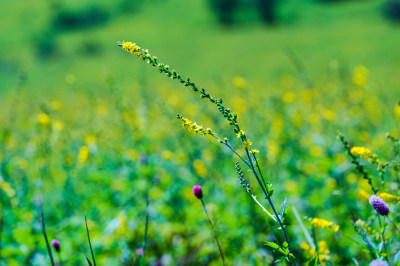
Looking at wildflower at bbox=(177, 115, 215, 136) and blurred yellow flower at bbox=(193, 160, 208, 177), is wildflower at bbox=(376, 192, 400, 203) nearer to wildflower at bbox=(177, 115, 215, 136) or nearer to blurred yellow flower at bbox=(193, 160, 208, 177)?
wildflower at bbox=(177, 115, 215, 136)

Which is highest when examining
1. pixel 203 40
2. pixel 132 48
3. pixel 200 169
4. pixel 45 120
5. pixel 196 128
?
pixel 132 48

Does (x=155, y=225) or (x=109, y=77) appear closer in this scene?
(x=155, y=225)

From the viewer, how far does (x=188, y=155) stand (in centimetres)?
381

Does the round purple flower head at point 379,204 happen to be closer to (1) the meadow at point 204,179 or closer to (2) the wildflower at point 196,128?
(1) the meadow at point 204,179

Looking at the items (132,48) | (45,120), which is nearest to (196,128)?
(132,48)

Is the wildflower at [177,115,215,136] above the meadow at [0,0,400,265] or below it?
above

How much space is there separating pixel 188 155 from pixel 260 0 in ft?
114

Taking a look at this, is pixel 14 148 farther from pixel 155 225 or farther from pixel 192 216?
pixel 192 216

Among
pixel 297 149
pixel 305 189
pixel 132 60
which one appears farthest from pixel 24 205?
pixel 132 60

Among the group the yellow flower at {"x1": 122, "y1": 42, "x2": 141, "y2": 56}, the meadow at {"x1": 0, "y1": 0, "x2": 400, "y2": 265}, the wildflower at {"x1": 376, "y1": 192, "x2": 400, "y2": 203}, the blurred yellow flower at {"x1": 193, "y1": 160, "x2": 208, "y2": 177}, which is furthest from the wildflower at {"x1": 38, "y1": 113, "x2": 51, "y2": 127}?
the wildflower at {"x1": 376, "y1": 192, "x2": 400, "y2": 203}

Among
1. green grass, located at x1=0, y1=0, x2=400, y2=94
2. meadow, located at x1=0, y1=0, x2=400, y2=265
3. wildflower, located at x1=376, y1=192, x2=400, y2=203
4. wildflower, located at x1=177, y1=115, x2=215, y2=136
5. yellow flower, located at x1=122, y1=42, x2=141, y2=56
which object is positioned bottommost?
green grass, located at x1=0, y1=0, x2=400, y2=94

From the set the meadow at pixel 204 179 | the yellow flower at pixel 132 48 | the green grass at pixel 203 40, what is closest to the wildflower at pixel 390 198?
the meadow at pixel 204 179

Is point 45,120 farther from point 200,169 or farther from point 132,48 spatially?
point 132,48

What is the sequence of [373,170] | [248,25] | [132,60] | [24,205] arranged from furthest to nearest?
[248,25], [132,60], [24,205], [373,170]
